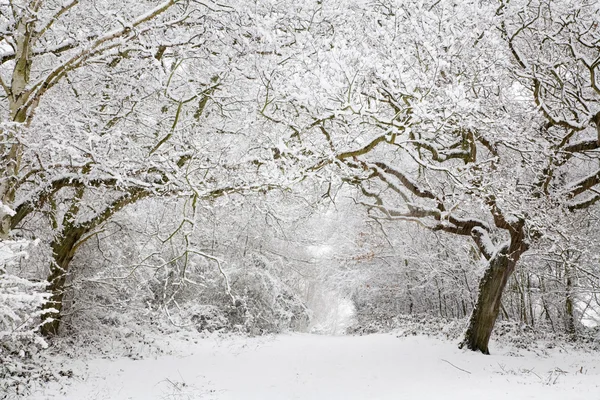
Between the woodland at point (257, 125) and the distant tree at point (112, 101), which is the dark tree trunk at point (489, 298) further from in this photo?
the distant tree at point (112, 101)

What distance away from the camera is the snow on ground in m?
6.36

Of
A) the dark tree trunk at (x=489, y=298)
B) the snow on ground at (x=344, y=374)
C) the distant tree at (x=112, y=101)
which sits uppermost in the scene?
the distant tree at (x=112, y=101)

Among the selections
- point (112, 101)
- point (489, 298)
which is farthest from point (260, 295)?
point (112, 101)

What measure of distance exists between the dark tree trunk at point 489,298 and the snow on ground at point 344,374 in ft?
1.57

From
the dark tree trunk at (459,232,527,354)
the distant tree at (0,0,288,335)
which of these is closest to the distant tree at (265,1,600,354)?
the dark tree trunk at (459,232,527,354)

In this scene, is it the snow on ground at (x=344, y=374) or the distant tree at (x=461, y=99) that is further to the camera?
the snow on ground at (x=344, y=374)

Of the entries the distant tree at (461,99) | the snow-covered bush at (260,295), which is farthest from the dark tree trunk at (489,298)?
the snow-covered bush at (260,295)

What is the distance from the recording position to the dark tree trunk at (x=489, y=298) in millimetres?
9539

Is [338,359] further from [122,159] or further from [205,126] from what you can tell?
[122,159]

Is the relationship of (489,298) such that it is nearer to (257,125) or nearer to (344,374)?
(344,374)

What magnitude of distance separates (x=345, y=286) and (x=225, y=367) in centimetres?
1230

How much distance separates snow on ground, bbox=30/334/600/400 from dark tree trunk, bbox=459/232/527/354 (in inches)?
18.9

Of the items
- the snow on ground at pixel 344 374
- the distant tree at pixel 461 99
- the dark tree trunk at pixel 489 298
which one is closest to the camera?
the distant tree at pixel 461 99

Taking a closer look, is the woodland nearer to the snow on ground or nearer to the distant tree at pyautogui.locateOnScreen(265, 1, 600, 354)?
the distant tree at pyautogui.locateOnScreen(265, 1, 600, 354)
